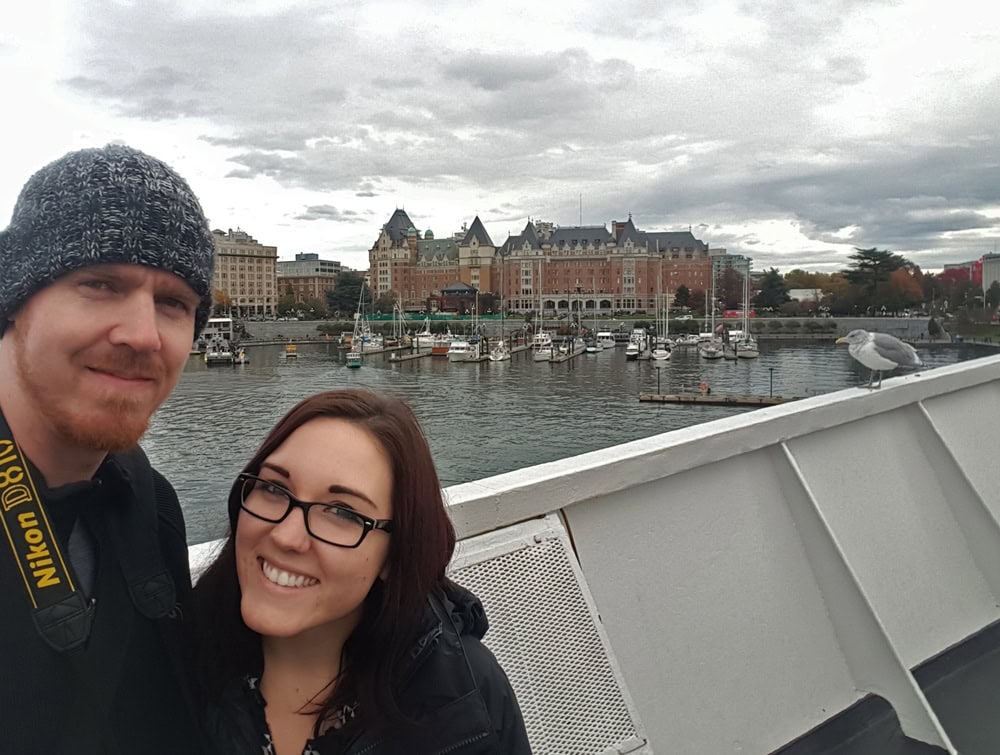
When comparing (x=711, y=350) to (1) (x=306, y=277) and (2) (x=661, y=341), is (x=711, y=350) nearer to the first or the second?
(2) (x=661, y=341)

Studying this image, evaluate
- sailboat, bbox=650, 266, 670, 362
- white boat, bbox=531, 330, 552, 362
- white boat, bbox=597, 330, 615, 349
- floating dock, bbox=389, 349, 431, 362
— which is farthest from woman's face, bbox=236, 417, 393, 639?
white boat, bbox=597, 330, 615, 349

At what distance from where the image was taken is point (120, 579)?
26.3 inches

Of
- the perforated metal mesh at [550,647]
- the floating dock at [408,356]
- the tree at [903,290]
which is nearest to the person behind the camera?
the perforated metal mesh at [550,647]

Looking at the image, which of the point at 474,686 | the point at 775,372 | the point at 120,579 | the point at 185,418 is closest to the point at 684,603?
the point at 474,686

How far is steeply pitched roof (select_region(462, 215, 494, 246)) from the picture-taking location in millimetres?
77625

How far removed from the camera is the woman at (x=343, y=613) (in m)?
0.73

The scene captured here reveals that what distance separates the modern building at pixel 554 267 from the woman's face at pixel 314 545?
73.2 meters

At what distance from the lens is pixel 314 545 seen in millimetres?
728

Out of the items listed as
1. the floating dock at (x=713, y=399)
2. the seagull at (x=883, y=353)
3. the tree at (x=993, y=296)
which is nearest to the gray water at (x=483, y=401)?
the floating dock at (x=713, y=399)

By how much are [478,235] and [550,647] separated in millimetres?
78495

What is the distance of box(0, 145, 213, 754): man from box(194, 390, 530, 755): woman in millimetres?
74

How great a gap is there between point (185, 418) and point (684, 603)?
25.0m

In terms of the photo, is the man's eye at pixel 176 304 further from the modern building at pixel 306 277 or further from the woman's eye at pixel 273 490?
the modern building at pixel 306 277

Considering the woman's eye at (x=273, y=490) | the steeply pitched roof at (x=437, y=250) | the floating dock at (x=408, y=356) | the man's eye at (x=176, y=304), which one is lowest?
the floating dock at (x=408, y=356)
